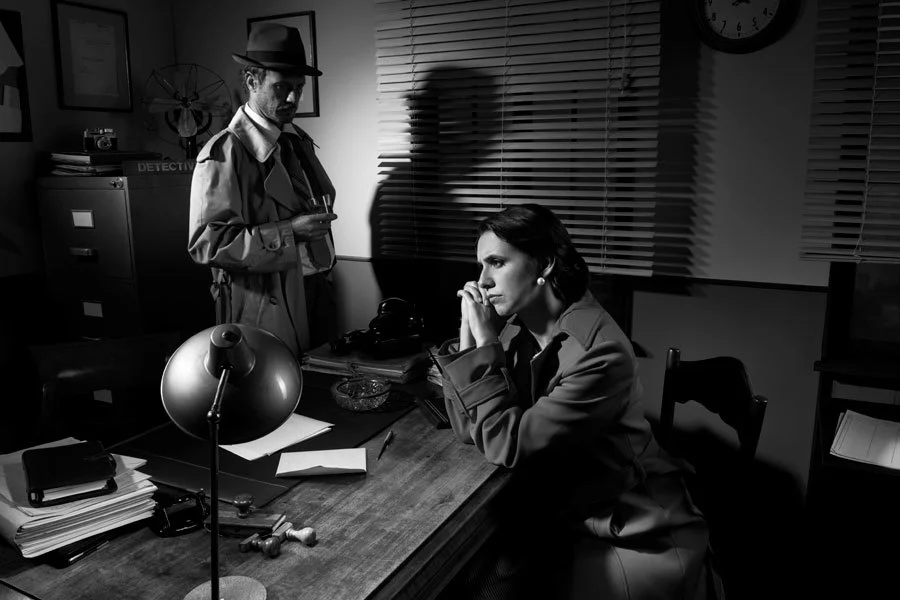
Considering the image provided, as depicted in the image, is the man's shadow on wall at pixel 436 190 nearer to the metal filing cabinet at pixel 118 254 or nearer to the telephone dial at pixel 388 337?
the telephone dial at pixel 388 337

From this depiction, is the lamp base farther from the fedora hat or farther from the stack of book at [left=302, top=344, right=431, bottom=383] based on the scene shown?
the fedora hat

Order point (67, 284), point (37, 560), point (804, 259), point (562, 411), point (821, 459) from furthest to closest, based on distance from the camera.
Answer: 1. point (67, 284)
2. point (804, 259)
3. point (821, 459)
4. point (562, 411)
5. point (37, 560)

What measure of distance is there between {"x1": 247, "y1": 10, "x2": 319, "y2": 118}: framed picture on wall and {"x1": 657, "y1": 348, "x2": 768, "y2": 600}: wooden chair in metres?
2.05

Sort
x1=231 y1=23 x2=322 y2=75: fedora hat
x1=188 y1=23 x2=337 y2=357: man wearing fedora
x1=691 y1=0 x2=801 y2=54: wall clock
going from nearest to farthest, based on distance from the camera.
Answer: x1=691 y1=0 x2=801 y2=54: wall clock
x1=188 y1=23 x2=337 y2=357: man wearing fedora
x1=231 y1=23 x2=322 y2=75: fedora hat

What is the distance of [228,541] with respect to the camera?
4.44 feet

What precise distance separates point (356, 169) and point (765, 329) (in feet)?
5.94

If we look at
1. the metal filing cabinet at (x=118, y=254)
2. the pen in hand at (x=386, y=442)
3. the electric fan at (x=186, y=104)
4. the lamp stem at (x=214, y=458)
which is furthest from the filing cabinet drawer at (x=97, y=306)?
the lamp stem at (x=214, y=458)

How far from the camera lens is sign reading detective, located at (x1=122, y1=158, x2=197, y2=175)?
9.77 feet

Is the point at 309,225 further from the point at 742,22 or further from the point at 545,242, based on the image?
the point at 742,22

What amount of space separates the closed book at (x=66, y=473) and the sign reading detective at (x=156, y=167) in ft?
5.55

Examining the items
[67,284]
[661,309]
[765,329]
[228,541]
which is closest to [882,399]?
[765,329]

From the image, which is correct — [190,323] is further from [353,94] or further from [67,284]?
[353,94]

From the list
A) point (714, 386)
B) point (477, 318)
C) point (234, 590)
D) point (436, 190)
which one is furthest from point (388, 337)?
point (234, 590)

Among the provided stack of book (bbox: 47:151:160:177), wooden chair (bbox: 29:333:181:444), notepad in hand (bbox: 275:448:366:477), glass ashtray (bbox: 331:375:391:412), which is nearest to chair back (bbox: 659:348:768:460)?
glass ashtray (bbox: 331:375:391:412)
